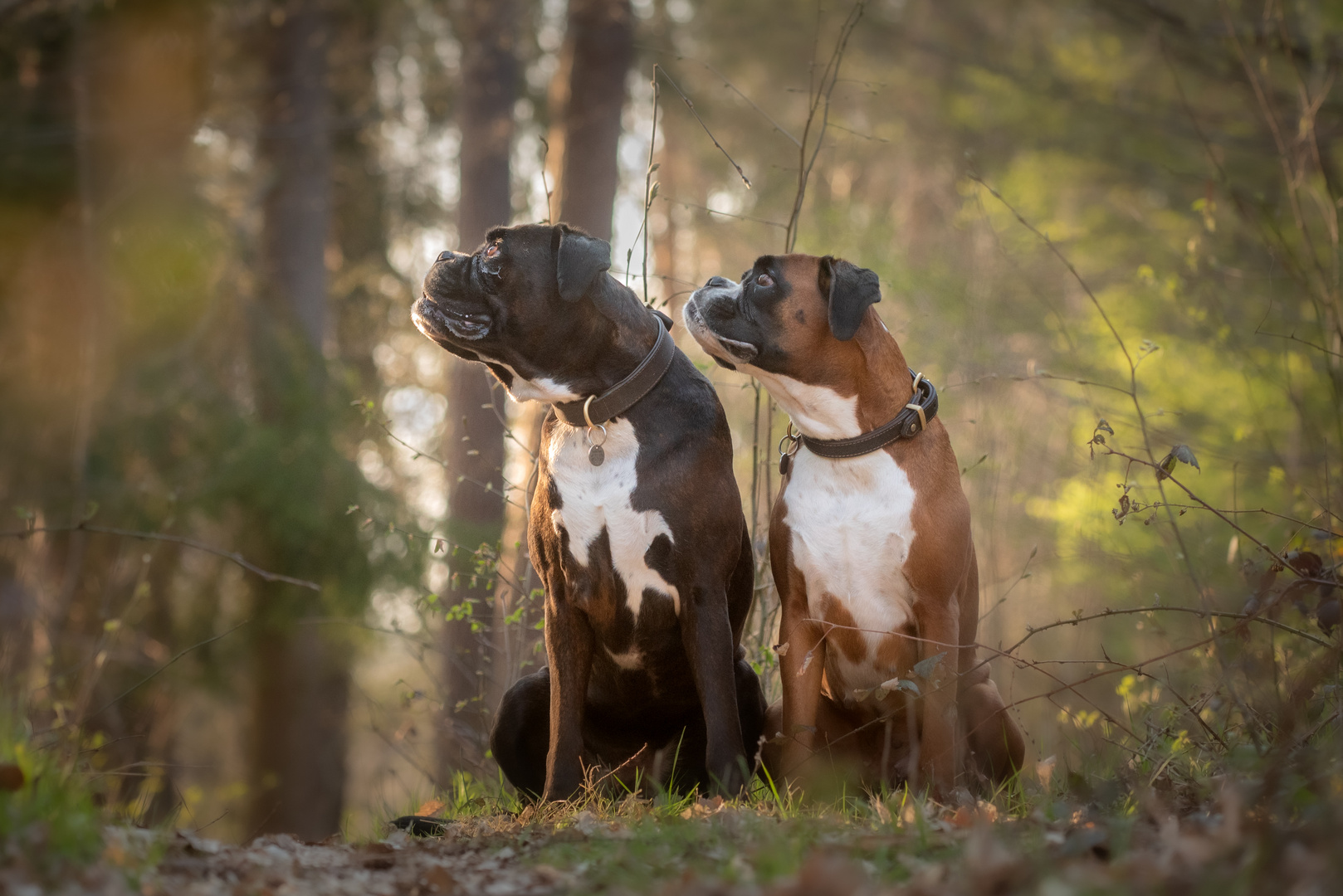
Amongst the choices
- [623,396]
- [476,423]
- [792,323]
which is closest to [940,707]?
[792,323]

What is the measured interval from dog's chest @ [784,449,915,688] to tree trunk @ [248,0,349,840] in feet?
22.6

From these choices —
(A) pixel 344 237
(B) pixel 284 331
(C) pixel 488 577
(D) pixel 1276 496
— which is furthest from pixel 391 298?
(D) pixel 1276 496

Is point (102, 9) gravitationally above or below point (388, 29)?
below

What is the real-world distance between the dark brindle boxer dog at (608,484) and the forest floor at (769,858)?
0.68m

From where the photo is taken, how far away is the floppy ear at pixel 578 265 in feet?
13.8

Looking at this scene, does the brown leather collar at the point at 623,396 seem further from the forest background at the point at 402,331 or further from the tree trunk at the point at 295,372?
the tree trunk at the point at 295,372

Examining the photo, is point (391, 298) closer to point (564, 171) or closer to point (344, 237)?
point (344, 237)

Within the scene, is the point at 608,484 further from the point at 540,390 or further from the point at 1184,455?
the point at 1184,455

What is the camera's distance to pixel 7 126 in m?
9.86

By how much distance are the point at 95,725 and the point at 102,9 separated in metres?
6.95

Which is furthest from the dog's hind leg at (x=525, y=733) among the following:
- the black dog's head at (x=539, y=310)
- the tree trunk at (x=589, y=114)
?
the tree trunk at (x=589, y=114)

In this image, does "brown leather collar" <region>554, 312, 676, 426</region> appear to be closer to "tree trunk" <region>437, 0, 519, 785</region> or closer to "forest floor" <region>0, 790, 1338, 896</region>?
"tree trunk" <region>437, 0, 519, 785</region>

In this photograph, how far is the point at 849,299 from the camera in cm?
410

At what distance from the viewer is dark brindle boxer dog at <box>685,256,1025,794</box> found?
4027 mm
